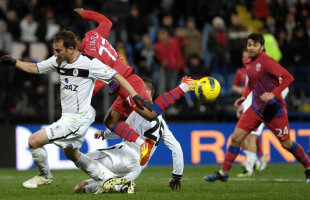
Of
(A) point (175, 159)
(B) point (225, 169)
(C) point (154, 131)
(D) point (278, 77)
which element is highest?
(D) point (278, 77)

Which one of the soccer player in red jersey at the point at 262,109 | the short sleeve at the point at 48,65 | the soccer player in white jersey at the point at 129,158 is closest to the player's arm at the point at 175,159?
the soccer player in white jersey at the point at 129,158

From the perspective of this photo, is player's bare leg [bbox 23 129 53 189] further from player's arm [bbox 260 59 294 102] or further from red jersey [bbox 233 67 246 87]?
red jersey [bbox 233 67 246 87]

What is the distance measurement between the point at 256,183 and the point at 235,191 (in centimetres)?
153

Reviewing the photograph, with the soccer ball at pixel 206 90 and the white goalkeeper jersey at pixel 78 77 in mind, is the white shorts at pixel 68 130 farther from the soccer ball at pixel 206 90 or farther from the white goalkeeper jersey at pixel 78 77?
the soccer ball at pixel 206 90

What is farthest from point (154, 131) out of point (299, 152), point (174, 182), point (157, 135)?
point (299, 152)

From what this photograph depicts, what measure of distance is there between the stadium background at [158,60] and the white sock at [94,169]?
21.8 ft

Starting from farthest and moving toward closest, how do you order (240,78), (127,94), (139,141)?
(240,78) < (127,94) < (139,141)

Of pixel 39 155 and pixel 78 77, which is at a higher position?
pixel 78 77

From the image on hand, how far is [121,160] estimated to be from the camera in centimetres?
888

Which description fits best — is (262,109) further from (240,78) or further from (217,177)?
(240,78)

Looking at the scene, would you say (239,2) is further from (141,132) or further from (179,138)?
(141,132)

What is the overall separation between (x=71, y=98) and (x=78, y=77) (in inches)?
11.4

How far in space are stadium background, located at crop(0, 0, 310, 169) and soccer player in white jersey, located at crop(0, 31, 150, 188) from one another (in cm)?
662

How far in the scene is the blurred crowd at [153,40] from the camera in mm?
15484
